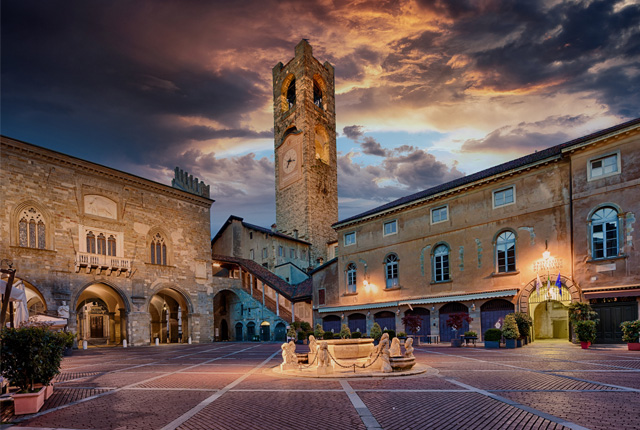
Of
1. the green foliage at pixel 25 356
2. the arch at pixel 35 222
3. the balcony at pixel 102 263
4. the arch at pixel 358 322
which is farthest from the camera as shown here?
the arch at pixel 358 322

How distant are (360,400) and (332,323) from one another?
26.6 meters

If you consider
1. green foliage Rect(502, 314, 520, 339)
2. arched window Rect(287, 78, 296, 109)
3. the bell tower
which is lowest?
green foliage Rect(502, 314, 520, 339)

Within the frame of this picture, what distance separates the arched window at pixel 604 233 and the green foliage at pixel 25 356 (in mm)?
22872

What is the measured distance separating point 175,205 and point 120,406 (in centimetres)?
3009

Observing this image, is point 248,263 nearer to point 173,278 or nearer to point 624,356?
point 173,278

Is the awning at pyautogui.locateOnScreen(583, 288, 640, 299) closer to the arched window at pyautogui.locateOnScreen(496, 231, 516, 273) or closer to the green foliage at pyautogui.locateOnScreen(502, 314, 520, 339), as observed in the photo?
the green foliage at pyautogui.locateOnScreen(502, 314, 520, 339)

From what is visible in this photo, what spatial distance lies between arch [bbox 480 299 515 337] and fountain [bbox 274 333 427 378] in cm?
1223

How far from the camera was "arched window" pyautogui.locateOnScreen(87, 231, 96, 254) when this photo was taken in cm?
3038

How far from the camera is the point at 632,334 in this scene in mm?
17641

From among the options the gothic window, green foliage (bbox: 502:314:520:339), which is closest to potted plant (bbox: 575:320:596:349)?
green foliage (bbox: 502:314:520:339)

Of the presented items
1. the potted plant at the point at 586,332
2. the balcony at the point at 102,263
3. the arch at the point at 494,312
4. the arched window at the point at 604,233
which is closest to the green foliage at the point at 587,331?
the potted plant at the point at 586,332

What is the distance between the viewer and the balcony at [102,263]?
96.0 ft

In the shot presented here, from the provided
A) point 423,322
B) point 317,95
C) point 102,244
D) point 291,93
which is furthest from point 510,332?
point 291,93

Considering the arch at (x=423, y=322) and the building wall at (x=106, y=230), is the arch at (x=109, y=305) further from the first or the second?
the arch at (x=423, y=322)
